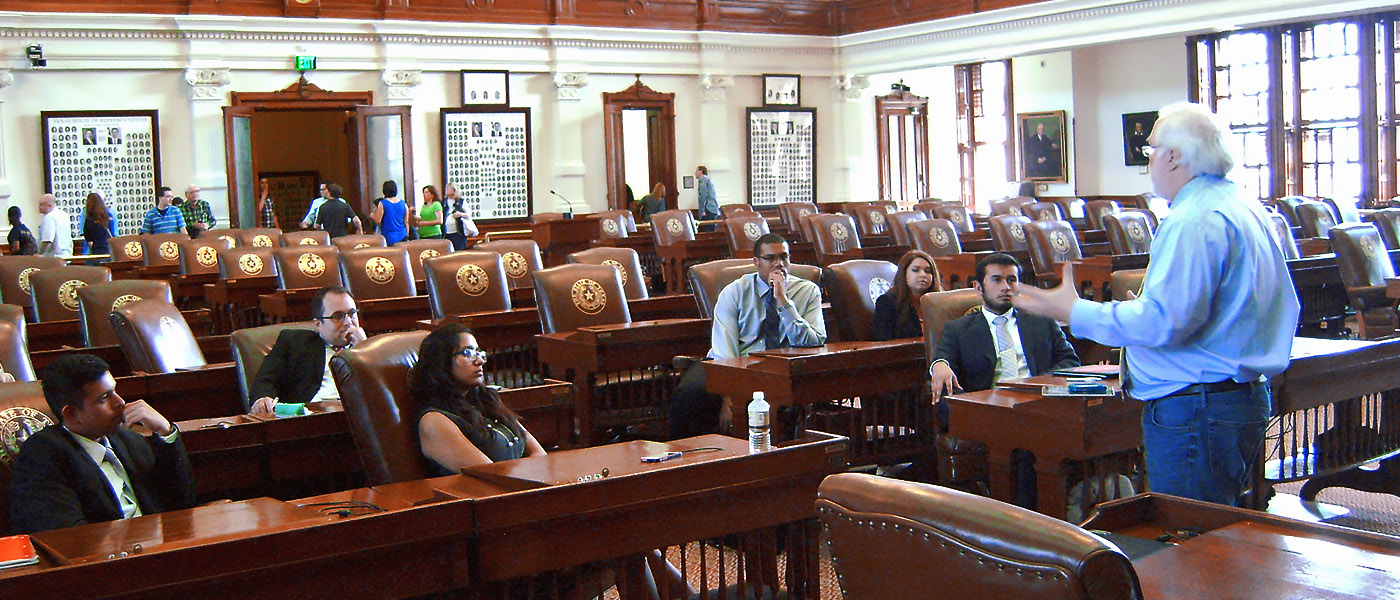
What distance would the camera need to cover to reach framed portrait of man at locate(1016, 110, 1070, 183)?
1906 centimetres

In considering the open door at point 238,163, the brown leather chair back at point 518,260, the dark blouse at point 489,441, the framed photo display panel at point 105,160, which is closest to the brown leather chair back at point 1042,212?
the brown leather chair back at point 518,260

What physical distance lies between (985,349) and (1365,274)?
3.98 metres

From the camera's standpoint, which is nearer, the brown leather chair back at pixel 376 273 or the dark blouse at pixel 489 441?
the dark blouse at pixel 489 441

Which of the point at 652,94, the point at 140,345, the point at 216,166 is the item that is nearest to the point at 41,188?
the point at 216,166

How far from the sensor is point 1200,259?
2766mm

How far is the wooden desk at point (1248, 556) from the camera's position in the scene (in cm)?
185

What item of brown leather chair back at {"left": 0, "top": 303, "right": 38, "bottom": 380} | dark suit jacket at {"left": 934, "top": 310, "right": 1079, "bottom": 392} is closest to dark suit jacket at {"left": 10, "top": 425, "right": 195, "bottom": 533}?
brown leather chair back at {"left": 0, "top": 303, "right": 38, "bottom": 380}

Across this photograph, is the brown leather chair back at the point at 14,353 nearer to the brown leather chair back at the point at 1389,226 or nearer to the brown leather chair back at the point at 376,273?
the brown leather chair back at the point at 376,273

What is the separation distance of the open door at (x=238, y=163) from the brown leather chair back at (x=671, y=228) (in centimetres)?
489

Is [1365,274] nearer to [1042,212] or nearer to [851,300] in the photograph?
[851,300]

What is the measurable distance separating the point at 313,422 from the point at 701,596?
4.89 feet

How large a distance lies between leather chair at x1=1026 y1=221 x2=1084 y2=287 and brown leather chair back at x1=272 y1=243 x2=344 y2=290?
488 cm

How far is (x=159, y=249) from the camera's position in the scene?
10234 millimetres

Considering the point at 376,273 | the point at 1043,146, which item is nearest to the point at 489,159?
the point at 376,273
